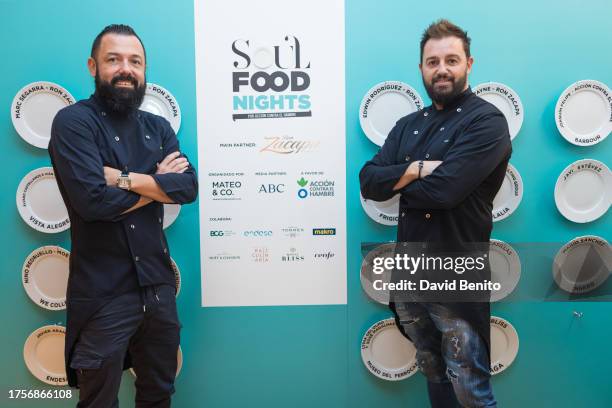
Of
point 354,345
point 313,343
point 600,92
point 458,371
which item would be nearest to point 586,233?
point 600,92

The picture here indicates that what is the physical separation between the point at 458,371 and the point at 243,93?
1707mm

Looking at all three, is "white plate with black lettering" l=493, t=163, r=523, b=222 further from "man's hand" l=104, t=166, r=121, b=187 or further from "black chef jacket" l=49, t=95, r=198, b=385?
"man's hand" l=104, t=166, r=121, b=187

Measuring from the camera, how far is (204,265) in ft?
8.07

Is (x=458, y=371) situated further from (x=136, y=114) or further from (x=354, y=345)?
(x=136, y=114)

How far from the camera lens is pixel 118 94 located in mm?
1879

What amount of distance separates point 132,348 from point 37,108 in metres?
1.36

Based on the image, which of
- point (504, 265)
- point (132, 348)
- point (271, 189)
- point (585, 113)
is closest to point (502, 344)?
point (504, 265)

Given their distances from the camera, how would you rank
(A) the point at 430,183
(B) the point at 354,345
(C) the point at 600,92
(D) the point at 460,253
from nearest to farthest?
(A) the point at 430,183 < (D) the point at 460,253 < (C) the point at 600,92 < (B) the point at 354,345

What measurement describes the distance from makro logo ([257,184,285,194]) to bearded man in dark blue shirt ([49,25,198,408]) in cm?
51

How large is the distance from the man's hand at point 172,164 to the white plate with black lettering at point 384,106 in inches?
37.4

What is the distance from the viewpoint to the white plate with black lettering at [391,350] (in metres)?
2.46

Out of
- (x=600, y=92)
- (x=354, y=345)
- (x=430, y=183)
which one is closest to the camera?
(x=430, y=183)

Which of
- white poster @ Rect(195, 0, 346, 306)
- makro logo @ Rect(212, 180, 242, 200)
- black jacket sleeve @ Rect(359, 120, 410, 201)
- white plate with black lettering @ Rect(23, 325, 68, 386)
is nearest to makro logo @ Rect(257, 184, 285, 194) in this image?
white poster @ Rect(195, 0, 346, 306)

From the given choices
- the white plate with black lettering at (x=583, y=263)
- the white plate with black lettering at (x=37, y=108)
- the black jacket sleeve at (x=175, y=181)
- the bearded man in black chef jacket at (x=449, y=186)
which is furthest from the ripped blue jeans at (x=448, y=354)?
the white plate with black lettering at (x=37, y=108)
